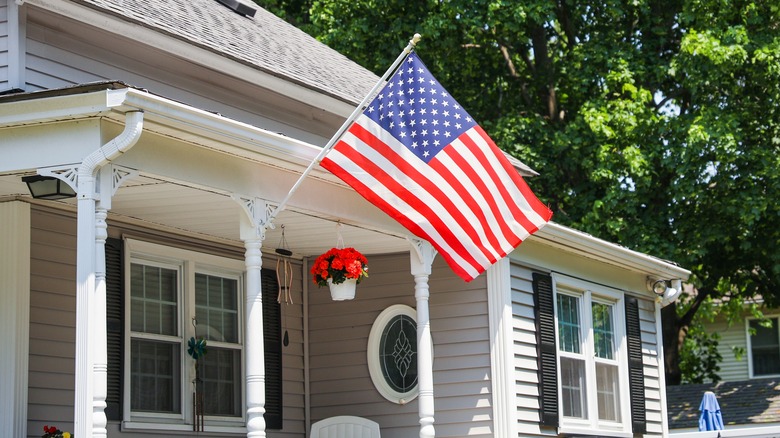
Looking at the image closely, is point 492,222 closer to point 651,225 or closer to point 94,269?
point 94,269

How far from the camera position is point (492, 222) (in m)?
9.38

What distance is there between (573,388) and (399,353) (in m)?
2.09

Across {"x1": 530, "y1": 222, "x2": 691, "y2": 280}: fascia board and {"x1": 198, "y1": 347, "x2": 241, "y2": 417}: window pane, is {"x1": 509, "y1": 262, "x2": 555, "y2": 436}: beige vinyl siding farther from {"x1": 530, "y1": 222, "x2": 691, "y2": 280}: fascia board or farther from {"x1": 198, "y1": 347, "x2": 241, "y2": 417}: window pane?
{"x1": 198, "y1": 347, "x2": 241, "y2": 417}: window pane

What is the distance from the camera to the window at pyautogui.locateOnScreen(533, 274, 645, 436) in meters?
11.8

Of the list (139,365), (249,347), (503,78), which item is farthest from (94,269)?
(503,78)

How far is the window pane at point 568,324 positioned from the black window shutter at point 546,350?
1.24 feet

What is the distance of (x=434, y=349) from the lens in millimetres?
11406

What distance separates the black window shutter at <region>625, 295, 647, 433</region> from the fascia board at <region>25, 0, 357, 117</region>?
417 cm

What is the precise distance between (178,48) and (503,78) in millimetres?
13392

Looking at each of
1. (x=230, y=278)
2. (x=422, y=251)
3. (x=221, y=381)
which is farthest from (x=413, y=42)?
(x=221, y=381)

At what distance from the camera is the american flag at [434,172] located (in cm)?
878

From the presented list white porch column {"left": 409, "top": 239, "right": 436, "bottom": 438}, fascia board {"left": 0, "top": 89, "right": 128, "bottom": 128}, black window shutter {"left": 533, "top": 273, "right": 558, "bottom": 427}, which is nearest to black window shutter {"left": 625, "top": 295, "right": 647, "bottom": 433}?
black window shutter {"left": 533, "top": 273, "right": 558, "bottom": 427}

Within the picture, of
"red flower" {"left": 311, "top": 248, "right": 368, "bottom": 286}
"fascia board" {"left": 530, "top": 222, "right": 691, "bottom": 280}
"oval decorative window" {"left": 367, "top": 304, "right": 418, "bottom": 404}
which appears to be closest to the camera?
"red flower" {"left": 311, "top": 248, "right": 368, "bottom": 286}

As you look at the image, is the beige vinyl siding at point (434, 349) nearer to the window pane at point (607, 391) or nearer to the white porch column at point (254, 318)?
the window pane at point (607, 391)
